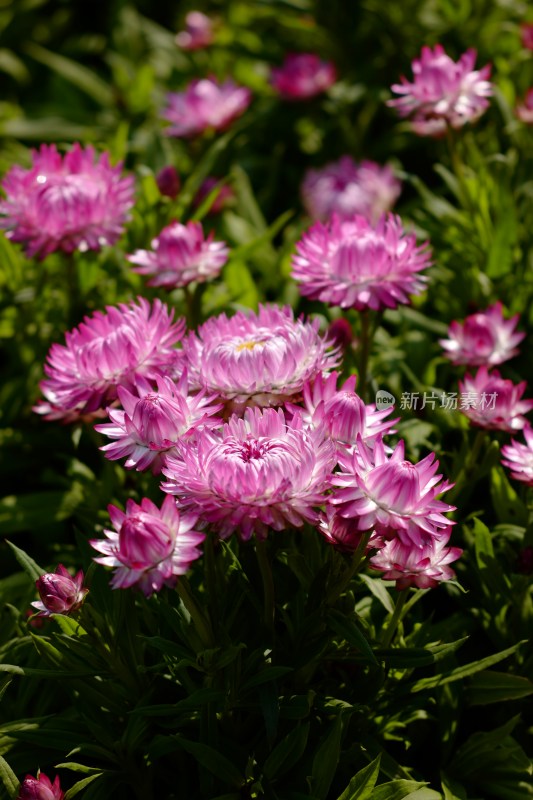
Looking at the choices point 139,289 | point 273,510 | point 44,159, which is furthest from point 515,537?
point 44,159

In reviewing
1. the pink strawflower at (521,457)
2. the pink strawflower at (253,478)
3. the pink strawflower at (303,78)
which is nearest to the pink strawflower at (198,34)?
the pink strawflower at (303,78)

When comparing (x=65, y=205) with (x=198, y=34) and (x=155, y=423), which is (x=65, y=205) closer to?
(x=155, y=423)

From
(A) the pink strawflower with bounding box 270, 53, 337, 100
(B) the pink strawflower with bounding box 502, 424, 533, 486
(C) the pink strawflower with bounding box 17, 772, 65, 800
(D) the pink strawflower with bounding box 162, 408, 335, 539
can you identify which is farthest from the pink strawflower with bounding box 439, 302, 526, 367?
(A) the pink strawflower with bounding box 270, 53, 337, 100

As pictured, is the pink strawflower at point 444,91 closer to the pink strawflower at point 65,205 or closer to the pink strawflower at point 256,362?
the pink strawflower at point 65,205

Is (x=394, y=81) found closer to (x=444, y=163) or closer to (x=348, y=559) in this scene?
(x=444, y=163)

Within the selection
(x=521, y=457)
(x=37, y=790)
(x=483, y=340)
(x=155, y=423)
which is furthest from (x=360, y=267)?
(x=37, y=790)

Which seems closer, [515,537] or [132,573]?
[132,573]

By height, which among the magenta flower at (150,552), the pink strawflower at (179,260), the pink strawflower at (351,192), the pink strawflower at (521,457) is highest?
the magenta flower at (150,552)

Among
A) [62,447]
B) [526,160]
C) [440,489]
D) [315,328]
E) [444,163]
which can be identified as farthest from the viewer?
[444,163]
